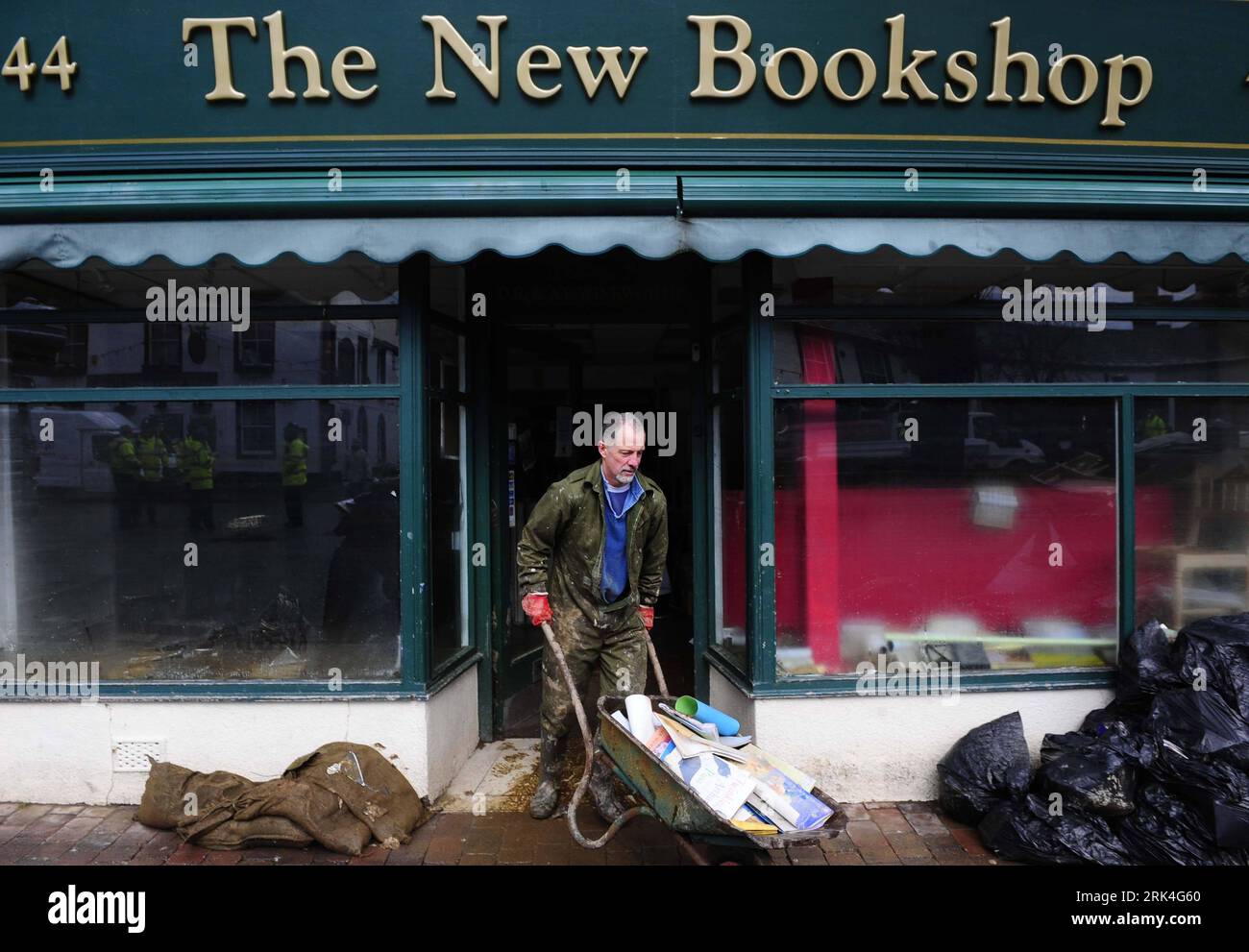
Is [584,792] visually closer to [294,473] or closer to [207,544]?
[294,473]

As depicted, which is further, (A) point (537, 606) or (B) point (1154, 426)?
(B) point (1154, 426)

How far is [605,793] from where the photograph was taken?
431 centimetres

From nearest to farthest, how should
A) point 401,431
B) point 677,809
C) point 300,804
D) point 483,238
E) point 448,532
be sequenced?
point 677,809 → point 300,804 → point 483,238 → point 401,431 → point 448,532

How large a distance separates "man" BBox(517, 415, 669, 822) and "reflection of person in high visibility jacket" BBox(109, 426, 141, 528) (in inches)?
97.4

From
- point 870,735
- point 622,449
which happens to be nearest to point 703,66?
point 622,449

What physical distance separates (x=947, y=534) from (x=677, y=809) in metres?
2.71

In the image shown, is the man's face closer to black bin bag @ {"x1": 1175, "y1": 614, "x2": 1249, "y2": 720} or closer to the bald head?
the bald head

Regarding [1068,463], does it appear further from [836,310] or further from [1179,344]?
[836,310]

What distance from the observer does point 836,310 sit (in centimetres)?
466

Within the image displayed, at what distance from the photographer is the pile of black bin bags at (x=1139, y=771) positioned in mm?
3668

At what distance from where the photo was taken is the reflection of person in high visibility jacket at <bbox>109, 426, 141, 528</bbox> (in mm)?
4656

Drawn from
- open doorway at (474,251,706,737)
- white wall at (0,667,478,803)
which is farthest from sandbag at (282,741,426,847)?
open doorway at (474,251,706,737)

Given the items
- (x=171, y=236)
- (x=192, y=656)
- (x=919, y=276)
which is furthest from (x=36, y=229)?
(x=919, y=276)

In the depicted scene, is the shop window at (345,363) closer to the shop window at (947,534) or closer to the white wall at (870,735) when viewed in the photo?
the shop window at (947,534)
